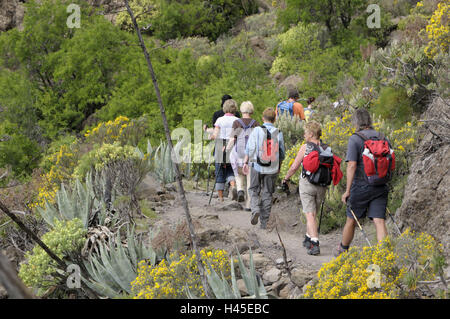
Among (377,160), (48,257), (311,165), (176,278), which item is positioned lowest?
(48,257)

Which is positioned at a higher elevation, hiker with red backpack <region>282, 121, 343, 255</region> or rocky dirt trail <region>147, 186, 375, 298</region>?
hiker with red backpack <region>282, 121, 343, 255</region>

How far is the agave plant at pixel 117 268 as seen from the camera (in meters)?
5.68

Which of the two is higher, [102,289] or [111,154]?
[111,154]

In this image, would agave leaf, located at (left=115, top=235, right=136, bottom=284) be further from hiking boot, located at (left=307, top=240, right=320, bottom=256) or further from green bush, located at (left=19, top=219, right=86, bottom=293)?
hiking boot, located at (left=307, top=240, right=320, bottom=256)

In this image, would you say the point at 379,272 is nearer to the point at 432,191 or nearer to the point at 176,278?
the point at 176,278

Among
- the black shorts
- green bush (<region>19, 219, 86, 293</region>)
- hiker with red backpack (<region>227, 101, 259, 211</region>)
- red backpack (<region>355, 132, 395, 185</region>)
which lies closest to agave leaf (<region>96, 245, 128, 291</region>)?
green bush (<region>19, 219, 86, 293</region>)

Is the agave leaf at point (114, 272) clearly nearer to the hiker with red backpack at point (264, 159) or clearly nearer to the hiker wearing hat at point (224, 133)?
the hiker with red backpack at point (264, 159)

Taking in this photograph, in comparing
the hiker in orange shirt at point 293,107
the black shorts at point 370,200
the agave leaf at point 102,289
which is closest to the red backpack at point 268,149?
the black shorts at point 370,200

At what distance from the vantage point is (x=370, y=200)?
200 inches

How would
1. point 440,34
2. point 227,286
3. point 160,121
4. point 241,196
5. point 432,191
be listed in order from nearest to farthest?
point 227,286
point 432,191
point 241,196
point 440,34
point 160,121

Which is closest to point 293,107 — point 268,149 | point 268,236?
point 268,149

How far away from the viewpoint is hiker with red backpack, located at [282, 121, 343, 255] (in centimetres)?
568

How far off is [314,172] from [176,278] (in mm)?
2045
